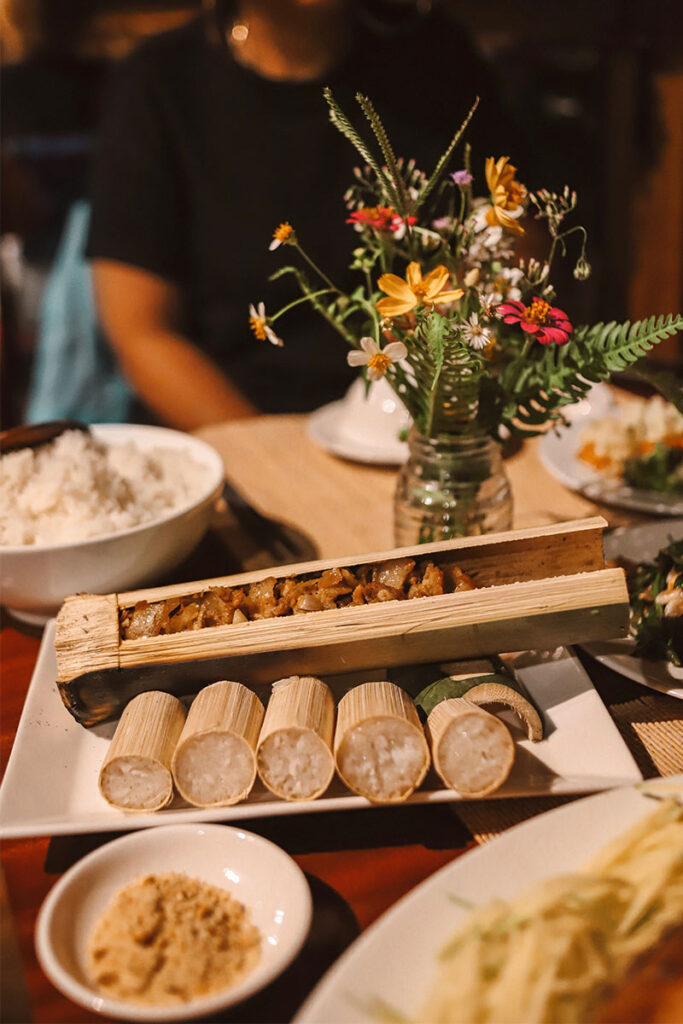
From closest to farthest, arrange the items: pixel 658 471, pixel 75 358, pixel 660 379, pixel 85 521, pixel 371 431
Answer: pixel 660 379 → pixel 85 521 → pixel 658 471 → pixel 371 431 → pixel 75 358

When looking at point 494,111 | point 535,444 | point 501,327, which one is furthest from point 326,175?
point 501,327

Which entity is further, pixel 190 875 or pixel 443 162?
pixel 443 162

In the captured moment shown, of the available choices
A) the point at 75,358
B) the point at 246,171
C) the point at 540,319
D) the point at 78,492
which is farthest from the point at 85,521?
the point at 75,358

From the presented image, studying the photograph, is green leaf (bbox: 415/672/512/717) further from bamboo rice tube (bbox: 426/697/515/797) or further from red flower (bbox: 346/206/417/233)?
red flower (bbox: 346/206/417/233)

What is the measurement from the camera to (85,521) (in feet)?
3.62

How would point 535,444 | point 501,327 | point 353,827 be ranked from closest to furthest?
point 353,827, point 501,327, point 535,444

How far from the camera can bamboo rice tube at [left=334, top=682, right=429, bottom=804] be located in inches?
29.6

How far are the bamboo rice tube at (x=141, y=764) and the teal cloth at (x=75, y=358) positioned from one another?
2218 mm

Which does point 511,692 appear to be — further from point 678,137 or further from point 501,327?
point 678,137

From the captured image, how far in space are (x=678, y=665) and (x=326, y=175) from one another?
6.56 feet

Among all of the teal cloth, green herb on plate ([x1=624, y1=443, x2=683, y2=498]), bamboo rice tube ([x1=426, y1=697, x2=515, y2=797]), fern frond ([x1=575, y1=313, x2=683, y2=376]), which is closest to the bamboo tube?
bamboo rice tube ([x1=426, y1=697, x2=515, y2=797])

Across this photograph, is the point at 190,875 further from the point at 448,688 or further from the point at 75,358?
the point at 75,358

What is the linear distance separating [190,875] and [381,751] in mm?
202

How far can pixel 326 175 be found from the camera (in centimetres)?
247
